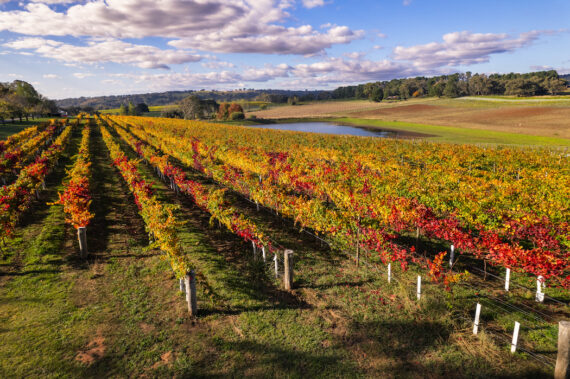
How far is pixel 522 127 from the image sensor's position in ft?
193

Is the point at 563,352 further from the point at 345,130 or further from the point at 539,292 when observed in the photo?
the point at 345,130

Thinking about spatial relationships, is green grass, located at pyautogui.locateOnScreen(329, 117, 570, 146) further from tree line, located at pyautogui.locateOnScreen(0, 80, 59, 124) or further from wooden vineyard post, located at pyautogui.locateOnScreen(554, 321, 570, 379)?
tree line, located at pyautogui.locateOnScreen(0, 80, 59, 124)

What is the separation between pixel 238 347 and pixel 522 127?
238ft

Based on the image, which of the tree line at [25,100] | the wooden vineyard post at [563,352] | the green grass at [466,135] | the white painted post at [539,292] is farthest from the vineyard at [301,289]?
the tree line at [25,100]

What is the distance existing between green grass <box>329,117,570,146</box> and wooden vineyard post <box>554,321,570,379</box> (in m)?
48.9

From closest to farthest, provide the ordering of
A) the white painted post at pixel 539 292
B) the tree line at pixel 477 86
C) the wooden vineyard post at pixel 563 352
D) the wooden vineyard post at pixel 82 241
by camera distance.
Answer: the wooden vineyard post at pixel 563 352 → the white painted post at pixel 539 292 → the wooden vineyard post at pixel 82 241 → the tree line at pixel 477 86

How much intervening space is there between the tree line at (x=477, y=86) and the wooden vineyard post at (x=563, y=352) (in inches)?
5113

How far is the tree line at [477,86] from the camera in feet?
340

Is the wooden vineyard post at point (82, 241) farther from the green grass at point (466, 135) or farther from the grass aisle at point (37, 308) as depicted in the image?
the green grass at point (466, 135)

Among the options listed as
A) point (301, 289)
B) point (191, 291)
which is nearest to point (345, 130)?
point (301, 289)

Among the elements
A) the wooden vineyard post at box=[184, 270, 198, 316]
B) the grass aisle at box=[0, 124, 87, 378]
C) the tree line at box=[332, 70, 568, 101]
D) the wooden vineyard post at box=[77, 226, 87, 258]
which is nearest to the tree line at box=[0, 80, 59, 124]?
the grass aisle at box=[0, 124, 87, 378]

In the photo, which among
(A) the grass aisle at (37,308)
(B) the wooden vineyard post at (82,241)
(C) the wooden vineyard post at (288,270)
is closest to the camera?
(A) the grass aisle at (37,308)

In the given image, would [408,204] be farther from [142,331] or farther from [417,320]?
[142,331]

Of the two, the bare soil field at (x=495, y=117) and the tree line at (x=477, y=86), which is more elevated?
the tree line at (x=477, y=86)
